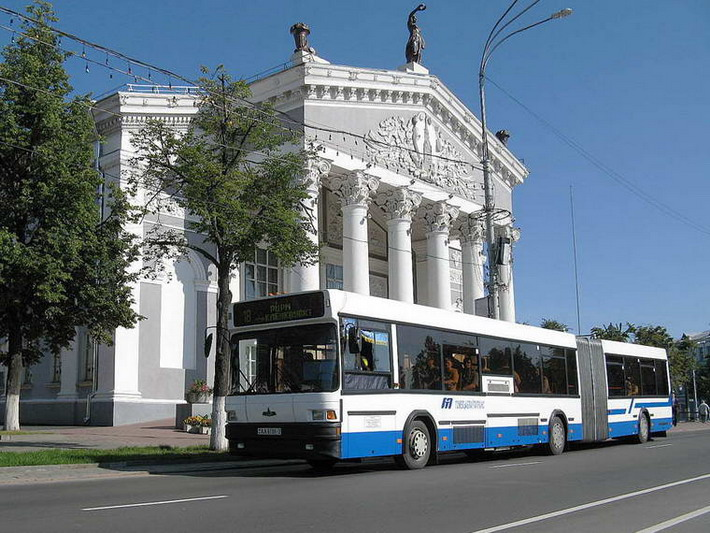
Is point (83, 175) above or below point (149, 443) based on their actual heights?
above

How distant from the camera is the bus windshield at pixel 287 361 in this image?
13273mm

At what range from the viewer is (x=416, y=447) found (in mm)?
14797

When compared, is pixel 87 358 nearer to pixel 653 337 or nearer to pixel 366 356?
pixel 366 356

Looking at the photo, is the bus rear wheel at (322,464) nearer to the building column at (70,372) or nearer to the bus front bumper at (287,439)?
the bus front bumper at (287,439)

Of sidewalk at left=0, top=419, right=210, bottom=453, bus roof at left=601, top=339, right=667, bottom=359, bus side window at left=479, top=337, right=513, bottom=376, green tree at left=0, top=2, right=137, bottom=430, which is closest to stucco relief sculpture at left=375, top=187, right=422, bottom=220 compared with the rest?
bus roof at left=601, top=339, right=667, bottom=359

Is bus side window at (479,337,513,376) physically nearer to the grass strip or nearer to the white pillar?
the grass strip

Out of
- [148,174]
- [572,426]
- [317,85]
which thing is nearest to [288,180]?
[148,174]

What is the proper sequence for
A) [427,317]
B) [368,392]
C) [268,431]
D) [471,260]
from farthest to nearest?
[471,260] → [427,317] → [368,392] → [268,431]

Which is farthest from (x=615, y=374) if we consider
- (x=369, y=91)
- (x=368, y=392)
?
(x=369, y=91)

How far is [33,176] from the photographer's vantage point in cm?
2036

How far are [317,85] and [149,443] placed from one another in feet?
57.2

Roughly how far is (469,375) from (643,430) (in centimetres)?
994

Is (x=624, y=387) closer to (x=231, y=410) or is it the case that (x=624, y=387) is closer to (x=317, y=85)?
(x=231, y=410)

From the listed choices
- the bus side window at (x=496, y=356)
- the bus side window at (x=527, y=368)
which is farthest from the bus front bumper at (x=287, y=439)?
the bus side window at (x=527, y=368)
